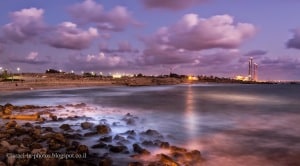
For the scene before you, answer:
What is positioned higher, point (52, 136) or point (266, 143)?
point (52, 136)

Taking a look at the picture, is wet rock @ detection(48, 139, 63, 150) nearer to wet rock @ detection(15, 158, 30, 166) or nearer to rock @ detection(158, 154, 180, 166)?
wet rock @ detection(15, 158, 30, 166)

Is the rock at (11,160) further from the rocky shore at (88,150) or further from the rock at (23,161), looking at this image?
the rock at (23,161)

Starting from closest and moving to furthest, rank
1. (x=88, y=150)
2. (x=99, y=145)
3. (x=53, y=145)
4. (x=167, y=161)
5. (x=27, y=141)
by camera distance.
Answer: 1. (x=167, y=161)
2. (x=88, y=150)
3. (x=53, y=145)
4. (x=27, y=141)
5. (x=99, y=145)

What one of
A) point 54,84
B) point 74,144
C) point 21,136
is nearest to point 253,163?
point 74,144

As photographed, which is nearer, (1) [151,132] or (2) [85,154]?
(2) [85,154]

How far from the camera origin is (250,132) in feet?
71.9

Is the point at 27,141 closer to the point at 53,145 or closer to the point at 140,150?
the point at 53,145

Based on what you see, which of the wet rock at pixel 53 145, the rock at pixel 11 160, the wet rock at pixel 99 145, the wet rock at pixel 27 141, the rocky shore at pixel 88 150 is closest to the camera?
the rock at pixel 11 160

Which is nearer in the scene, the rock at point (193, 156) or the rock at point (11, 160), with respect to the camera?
the rock at point (11, 160)

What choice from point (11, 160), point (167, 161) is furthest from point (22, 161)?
point (167, 161)

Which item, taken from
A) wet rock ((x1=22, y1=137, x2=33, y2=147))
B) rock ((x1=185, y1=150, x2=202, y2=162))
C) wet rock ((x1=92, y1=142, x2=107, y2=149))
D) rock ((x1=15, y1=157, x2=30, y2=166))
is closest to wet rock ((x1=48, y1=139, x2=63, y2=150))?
wet rock ((x1=22, y1=137, x2=33, y2=147))

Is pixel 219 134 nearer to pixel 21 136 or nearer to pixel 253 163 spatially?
pixel 253 163

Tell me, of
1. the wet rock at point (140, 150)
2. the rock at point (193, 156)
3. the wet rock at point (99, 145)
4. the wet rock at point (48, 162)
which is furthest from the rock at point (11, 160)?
the rock at point (193, 156)

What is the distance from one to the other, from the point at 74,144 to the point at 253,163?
7821mm
